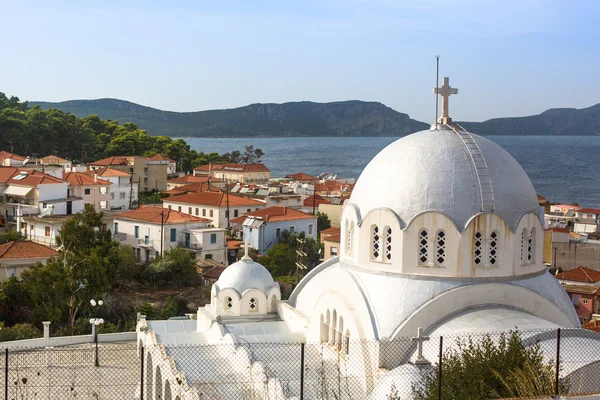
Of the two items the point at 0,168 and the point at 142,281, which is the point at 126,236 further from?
the point at 0,168

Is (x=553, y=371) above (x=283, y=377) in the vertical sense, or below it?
above

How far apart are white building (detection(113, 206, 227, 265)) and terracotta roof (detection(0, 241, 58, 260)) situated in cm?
821

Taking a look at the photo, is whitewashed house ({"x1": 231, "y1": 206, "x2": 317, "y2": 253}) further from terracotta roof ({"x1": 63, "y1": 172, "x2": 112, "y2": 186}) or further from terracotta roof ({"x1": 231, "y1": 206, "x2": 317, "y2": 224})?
terracotta roof ({"x1": 63, "y1": 172, "x2": 112, "y2": 186})

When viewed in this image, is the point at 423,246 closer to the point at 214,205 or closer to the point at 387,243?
the point at 387,243

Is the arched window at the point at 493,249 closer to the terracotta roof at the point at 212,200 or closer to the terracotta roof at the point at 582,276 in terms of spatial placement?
the terracotta roof at the point at 582,276

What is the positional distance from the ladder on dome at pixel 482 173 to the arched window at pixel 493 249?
609mm

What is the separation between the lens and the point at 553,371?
13594 mm

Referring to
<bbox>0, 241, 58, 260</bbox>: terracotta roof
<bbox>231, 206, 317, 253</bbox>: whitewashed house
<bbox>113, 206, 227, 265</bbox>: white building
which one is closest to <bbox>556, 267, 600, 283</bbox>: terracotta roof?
<bbox>231, 206, 317, 253</bbox>: whitewashed house

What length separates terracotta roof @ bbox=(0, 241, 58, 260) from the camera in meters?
35.7

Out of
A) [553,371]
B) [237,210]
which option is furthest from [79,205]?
[553,371]

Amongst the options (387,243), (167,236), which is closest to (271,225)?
(167,236)

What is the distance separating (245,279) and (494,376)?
10587mm

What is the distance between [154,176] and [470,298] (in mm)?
62034

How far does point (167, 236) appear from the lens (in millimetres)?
44781
